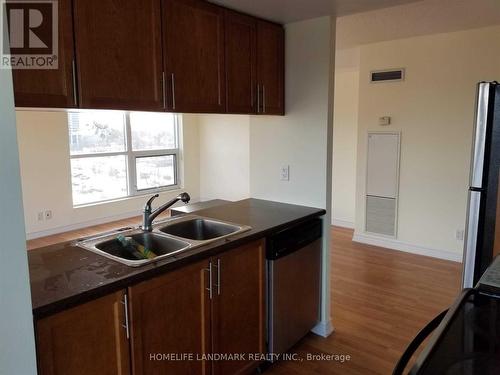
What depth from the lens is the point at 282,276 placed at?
2.32 meters

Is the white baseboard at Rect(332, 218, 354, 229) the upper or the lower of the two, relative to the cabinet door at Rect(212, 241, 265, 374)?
lower

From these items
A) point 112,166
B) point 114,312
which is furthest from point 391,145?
point 112,166

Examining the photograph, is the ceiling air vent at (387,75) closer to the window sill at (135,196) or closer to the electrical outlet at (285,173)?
the electrical outlet at (285,173)

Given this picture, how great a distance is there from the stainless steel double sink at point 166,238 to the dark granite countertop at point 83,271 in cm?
4

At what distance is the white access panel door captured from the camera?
4449 mm

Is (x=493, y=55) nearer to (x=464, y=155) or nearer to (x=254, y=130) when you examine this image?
(x=464, y=155)

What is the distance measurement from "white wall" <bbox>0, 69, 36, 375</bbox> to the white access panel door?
4.14 meters

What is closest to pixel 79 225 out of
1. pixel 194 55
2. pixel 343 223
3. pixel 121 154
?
pixel 121 154

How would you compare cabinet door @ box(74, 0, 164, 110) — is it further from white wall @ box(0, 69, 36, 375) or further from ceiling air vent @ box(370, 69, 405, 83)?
ceiling air vent @ box(370, 69, 405, 83)

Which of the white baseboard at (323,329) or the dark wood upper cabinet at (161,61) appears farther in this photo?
the white baseboard at (323,329)

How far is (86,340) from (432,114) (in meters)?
3.99

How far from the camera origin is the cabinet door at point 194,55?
6.48ft

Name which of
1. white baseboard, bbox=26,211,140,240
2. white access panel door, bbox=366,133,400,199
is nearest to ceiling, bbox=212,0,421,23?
white access panel door, bbox=366,133,400,199
